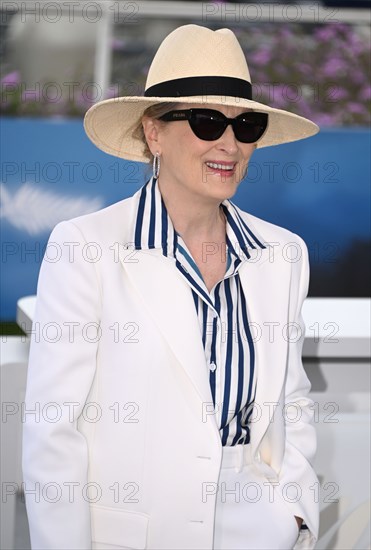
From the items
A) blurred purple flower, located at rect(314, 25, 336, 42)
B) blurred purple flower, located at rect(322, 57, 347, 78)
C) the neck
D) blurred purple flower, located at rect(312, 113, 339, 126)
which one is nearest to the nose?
the neck

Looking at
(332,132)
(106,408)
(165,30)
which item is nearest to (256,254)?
(106,408)

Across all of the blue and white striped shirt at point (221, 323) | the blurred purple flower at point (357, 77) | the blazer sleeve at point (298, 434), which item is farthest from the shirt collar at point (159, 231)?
the blurred purple flower at point (357, 77)

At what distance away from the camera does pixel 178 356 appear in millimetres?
2145

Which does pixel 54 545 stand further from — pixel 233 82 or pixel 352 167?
pixel 352 167

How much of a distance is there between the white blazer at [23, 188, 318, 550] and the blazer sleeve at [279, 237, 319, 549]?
18cm

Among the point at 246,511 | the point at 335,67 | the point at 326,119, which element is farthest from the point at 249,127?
the point at 335,67

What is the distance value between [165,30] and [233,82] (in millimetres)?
6350

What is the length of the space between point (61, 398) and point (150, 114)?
73 centimetres

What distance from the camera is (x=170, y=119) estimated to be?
236 cm

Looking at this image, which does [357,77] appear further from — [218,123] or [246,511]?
[246,511]

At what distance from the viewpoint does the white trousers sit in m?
2.23

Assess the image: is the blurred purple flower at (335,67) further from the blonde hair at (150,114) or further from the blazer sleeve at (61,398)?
the blazer sleeve at (61,398)

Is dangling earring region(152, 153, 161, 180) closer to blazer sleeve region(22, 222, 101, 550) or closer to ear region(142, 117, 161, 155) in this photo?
ear region(142, 117, 161, 155)

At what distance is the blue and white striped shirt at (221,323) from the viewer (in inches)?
87.5
